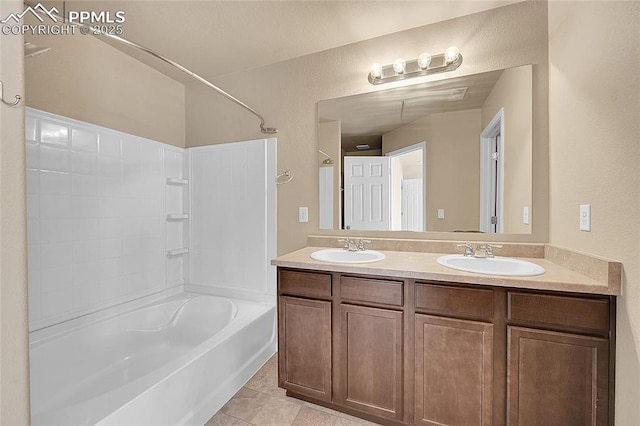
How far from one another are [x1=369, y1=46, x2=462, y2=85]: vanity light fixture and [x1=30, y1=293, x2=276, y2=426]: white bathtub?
200 centimetres

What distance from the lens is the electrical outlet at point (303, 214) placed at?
2307 millimetres

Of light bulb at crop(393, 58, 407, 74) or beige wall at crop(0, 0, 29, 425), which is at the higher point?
light bulb at crop(393, 58, 407, 74)

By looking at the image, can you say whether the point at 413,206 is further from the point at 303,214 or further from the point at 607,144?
the point at 607,144

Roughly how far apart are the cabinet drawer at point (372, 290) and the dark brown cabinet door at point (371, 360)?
0.05 m

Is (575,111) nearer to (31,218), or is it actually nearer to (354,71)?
(354,71)

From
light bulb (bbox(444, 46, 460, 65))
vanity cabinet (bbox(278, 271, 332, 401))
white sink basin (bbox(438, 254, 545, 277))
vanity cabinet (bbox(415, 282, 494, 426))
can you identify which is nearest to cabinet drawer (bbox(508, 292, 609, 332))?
vanity cabinet (bbox(415, 282, 494, 426))

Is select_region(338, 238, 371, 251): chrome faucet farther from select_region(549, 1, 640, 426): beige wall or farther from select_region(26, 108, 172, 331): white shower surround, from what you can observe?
select_region(26, 108, 172, 331): white shower surround

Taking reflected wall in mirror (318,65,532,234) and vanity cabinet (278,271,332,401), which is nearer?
vanity cabinet (278,271,332,401)

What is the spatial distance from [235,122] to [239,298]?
5.33 ft

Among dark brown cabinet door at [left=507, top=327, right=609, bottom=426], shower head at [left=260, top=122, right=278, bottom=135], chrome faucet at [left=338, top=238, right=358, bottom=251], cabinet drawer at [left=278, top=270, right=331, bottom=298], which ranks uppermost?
shower head at [left=260, top=122, right=278, bottom=135]

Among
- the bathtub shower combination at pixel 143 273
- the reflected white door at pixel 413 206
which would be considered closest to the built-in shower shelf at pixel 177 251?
the bathtub shower combination at pixel 143 273

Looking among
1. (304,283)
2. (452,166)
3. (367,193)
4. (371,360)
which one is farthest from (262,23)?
(371,360)

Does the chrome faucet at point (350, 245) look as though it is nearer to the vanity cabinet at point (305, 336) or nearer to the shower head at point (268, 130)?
the vanity cabinet at point (305, 336)

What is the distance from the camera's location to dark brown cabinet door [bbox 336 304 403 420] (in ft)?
4.84
